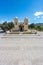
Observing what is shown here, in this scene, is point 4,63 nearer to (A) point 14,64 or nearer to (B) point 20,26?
(A) point 14,64

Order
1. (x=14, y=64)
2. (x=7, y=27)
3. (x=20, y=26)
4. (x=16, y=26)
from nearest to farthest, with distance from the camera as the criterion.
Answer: (x=14, y=64)
(x=16, y=26)
(x=20, y=26)
(x=7, y=27)

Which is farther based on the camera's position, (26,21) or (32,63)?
(26,21)

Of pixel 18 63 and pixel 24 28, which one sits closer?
pixel 18 63

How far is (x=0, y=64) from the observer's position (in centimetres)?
703

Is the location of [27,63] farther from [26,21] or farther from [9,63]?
[26,21]

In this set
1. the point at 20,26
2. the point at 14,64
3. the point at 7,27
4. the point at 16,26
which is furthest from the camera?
the point at 7,27

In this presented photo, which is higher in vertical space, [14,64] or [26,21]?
[26,21]

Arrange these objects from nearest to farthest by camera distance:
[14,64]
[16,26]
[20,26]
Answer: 1. [14,64]
2. [16,26]
3. [20,26]

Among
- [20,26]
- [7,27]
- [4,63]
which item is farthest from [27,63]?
[7,27]

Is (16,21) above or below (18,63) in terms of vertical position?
above

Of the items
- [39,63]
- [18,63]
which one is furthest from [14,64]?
[39,63]

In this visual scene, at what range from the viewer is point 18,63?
7148 millimetres

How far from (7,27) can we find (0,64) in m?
36.4

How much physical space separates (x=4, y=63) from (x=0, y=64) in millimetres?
282
